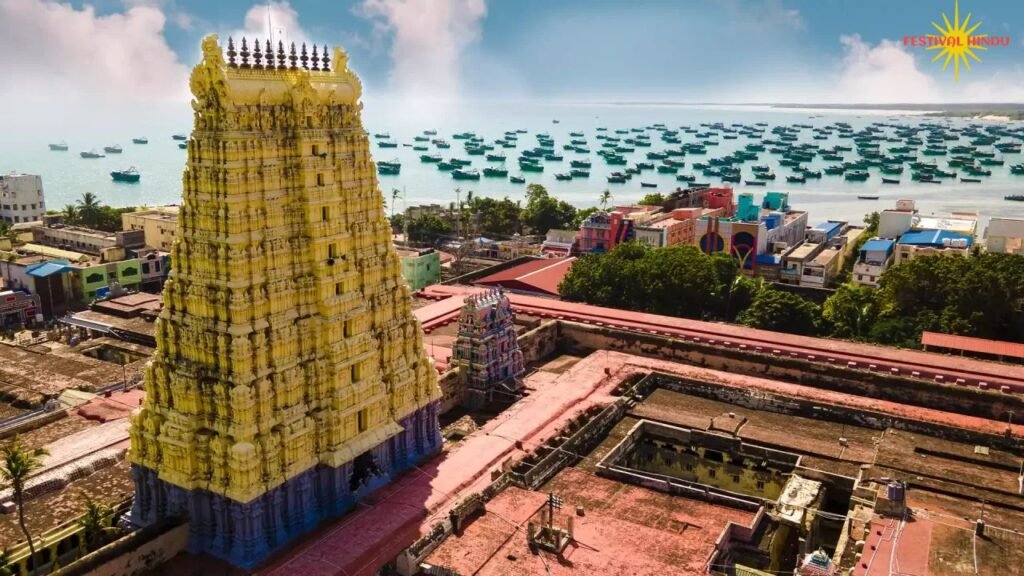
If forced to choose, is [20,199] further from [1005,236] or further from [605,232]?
[1005,236]

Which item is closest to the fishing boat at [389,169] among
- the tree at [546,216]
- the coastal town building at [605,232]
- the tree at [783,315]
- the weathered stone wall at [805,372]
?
the tree at [546,216]

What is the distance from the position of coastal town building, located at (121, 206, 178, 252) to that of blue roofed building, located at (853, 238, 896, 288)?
50.1 metres

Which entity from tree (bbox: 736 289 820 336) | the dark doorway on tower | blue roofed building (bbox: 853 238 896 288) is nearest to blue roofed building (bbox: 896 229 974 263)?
blue roofed building (bbox: 853 238 896 288)

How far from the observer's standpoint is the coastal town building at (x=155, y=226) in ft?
205

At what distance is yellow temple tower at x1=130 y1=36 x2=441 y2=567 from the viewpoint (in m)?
20.7

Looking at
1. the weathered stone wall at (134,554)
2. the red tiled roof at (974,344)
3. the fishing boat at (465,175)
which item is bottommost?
the weathered stone wall at (134,554)

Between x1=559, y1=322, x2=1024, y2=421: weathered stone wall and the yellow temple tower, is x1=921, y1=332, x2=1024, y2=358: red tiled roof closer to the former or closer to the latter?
x1=559, y1=322, x2=1024, y2=421: weathered stone wall

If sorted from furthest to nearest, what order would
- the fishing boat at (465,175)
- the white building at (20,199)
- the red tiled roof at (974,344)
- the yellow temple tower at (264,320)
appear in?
the fishing boat at (465,175) < the white building at (20,199) < the red tiled roof at (974,344) < the yellow temple tower at (264,320)

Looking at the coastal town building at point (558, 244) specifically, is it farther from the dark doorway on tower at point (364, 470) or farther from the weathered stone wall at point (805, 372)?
the dark doorway on tower at point (364, 470)

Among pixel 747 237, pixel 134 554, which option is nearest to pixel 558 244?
pixel 747 237

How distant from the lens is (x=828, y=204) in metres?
114

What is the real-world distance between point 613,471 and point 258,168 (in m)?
13.9

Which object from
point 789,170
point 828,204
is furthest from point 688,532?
point 789,170

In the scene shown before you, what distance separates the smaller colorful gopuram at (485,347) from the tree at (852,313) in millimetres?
19731
